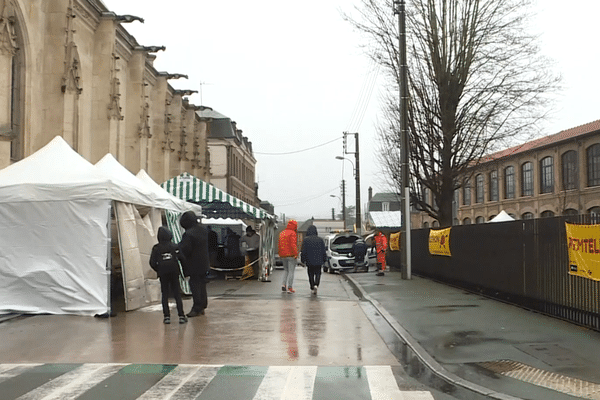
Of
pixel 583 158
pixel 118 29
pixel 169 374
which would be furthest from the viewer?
pixel 583 158

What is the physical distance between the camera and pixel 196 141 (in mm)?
47656

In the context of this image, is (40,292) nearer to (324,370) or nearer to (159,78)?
(324,370)

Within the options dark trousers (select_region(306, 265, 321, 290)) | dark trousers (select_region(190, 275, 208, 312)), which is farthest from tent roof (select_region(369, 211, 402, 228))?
dark trousers (select_region(190, 275, 208, 312))

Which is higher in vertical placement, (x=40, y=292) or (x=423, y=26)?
(x=423, y=26)

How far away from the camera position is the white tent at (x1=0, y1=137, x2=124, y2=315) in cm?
1263

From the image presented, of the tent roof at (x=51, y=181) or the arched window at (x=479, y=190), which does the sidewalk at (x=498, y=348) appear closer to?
the tent roof at (x=51, y=181)

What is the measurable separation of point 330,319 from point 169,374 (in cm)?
529

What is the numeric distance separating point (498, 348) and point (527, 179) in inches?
1848

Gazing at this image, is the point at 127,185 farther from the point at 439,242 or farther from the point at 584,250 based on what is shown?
the point at 439,242

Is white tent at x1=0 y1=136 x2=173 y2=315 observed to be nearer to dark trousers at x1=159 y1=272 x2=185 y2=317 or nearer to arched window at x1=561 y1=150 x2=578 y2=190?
dark trousers at x1=159 y1=272 x2=185 y2=317

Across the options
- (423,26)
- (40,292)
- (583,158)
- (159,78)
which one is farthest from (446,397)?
(583,158)

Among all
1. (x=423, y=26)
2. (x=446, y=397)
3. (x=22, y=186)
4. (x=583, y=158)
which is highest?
(x=423, y=26)

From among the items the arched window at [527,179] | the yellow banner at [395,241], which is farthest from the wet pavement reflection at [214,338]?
the arched window at [527,179]

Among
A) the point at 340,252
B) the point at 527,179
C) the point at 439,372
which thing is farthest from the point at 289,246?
the point at 527,179
